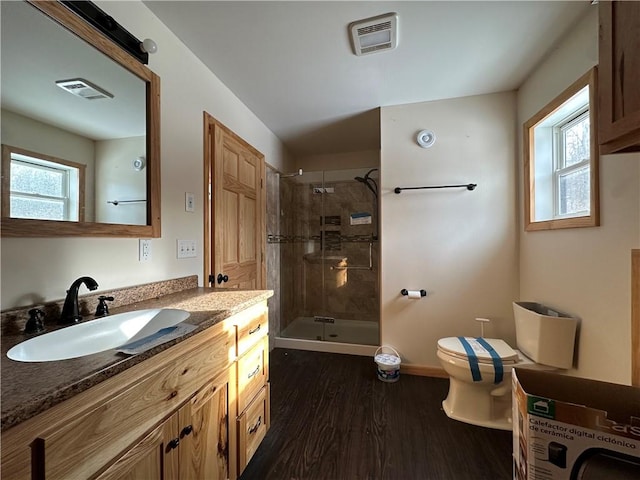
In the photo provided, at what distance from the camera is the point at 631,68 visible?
688 millimetres

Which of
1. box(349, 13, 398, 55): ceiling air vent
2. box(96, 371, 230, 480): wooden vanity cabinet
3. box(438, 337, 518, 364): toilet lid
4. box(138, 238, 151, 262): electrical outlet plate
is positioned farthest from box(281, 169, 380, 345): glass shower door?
box(96, 371, 230, 480): wooden vanity cabinet

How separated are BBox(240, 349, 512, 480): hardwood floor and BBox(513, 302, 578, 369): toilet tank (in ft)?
1.77

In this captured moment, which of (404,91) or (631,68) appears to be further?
(404,91)

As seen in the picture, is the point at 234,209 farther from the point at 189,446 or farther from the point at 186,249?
the point at 189,446

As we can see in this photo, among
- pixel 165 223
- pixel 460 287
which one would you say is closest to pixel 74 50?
pixel 165 223

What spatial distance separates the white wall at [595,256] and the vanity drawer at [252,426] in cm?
178

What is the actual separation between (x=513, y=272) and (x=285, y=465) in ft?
7.19

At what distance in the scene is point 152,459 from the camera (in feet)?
2.52

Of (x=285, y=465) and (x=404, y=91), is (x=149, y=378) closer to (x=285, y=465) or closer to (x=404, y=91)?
(x=285, y=465)

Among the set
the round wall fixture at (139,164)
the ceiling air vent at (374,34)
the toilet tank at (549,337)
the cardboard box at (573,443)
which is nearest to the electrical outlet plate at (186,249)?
the round wall fixture at (139,164)

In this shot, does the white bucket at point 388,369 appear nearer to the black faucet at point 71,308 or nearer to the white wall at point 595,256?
the white wall at point 595,256

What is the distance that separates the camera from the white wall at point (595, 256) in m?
1.21

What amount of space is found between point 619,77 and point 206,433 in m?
1.75

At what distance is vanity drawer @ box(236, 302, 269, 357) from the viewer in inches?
50.1
